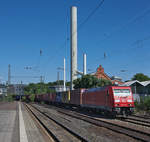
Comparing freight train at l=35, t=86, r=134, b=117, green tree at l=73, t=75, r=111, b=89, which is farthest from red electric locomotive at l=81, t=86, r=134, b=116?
green tree at l=73, t=75, r=111, b=89

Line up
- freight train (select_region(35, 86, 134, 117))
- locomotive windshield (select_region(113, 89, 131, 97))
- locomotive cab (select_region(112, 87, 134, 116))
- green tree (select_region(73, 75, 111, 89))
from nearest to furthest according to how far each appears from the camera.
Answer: locomotive cab (select_region(112, 87, 134, 116))
freight train (select_region(35, 86, 134, 117))
locomotive windshield (select_region(113, 89, 131, 97))
green tree (select_region(73, 75, 111, 89))

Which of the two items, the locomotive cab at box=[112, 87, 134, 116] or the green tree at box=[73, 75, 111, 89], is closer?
the locomotive cab at box=[112, 87, 134, 116]

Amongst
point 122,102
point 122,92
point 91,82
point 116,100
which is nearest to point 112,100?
point 116,100

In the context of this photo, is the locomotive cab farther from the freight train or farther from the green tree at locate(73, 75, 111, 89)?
the green tree at locate(73, 75, 111, 89)

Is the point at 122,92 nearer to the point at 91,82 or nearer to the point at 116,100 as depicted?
the point at 116,100

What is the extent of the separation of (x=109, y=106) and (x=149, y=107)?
7.48 m

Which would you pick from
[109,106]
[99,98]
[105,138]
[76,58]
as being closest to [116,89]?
[109,106]

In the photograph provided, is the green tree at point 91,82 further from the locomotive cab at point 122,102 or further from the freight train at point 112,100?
the locomotive cab at point 122,102

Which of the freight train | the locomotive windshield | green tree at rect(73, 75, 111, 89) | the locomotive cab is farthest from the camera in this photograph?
green tree at rect(73, 75, 111, 89)

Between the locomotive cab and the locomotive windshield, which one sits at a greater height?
the locomotive windshield

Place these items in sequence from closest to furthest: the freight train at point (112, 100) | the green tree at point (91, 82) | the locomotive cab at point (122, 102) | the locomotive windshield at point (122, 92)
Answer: the locomotive cab at point (122, 102)
the freight train at point (112, 100)
the locomotive windshield at point (122, 92)
the green tree at point (91, 82)

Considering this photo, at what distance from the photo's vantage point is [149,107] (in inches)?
1009

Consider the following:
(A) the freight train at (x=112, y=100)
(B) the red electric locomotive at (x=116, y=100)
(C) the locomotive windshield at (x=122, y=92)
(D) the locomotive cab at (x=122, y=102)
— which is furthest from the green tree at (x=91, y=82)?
(D) the locomotive cab at (x=122, y=102)

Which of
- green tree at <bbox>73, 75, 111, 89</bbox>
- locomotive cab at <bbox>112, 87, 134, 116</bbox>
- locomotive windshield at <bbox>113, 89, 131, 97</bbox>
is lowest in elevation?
locomotive cab at <bbox>112, 87, 134, 116</bbox>
